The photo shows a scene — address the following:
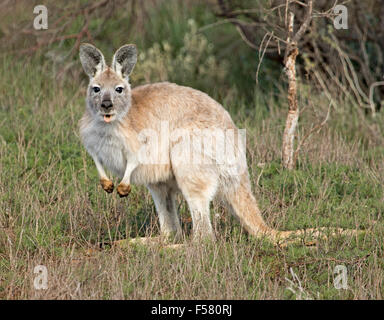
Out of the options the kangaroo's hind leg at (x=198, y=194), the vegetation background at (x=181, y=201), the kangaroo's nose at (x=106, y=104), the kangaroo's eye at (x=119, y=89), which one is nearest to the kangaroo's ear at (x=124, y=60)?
the kangaroo's eye at (x=119, y=89)

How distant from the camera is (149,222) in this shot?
588 cm

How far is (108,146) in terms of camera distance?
5.13m

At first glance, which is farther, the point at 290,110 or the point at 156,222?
the point at 290,110

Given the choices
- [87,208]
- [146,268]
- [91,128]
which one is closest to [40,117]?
[87,208]

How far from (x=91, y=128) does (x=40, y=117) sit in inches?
107

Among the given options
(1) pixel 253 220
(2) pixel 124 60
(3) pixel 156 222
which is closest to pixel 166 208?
(3) pixel 156 222

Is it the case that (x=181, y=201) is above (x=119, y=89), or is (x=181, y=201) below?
below

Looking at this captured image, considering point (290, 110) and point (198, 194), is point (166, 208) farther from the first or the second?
point (290, 110)

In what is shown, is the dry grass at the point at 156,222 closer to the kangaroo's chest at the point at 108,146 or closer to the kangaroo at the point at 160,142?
the kangaroo at the point at 160,142

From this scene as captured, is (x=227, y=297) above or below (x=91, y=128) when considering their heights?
below

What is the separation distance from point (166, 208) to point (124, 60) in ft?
4.01

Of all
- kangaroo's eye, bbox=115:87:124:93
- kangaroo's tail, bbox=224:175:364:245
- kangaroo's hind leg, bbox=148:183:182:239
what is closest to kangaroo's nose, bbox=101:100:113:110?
kangaroo's eye, bbox=115:87:124:93
